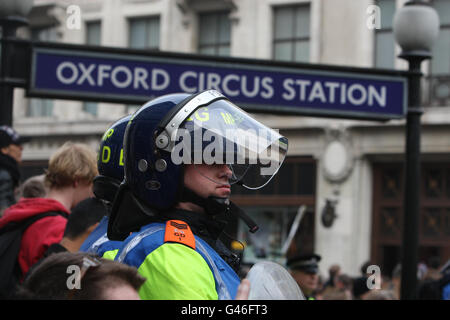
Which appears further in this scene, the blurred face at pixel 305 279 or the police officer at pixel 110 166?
the blurred face at pixel 305 279

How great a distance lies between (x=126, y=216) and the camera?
2.22 metres

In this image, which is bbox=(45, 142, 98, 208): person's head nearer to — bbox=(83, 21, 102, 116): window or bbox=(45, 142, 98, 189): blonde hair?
bbox=(45, 142, 98, 189): blonde hair

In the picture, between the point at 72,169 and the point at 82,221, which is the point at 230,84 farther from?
the point at 82,221

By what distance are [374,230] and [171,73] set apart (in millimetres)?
13054

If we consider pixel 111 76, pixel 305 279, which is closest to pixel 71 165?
pixel 111 76

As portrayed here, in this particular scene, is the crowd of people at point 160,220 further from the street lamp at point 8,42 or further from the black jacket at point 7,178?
the street lamp at point 8,42

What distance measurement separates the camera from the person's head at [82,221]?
3471 millimetres

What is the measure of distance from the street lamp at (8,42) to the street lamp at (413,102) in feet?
8.29

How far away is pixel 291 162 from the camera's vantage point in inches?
719

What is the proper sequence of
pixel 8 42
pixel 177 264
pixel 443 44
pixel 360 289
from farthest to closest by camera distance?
pixel 443 44 < pixel 360 289 < pixel 8 42 < pixel 177 264

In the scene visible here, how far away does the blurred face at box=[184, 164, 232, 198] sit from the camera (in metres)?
2.20

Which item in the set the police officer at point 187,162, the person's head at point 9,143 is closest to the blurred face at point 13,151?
the person's head at point 9,143

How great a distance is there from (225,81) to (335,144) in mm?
12822
